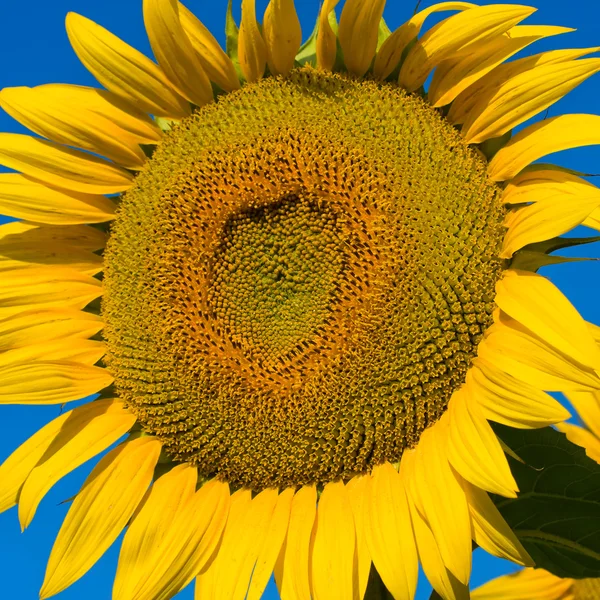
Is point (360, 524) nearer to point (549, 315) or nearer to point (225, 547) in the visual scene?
point (225, 547)

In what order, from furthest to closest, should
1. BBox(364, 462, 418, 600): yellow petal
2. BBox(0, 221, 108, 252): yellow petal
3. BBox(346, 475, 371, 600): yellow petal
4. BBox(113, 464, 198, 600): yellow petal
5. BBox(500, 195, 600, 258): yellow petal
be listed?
BBox(0, 221, 108, 252): yellow petal → BBox(113, 464, 198, 600): yellow petal → BBox(346, 475, 371, 600): yellow petal → BBox(364, 462, 418, 600): yellow petal → BBox(500, 195, 600, 258): yellow petal

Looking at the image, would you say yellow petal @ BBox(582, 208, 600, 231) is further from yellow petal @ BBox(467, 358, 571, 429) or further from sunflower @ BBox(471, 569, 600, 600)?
sunflower @ BBox(471, 569, 600, 600)

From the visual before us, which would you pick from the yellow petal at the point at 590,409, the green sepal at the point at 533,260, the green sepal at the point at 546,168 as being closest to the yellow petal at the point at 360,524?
the green sepal at the point at 533,260

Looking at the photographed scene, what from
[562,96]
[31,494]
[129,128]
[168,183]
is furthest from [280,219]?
[31,494]

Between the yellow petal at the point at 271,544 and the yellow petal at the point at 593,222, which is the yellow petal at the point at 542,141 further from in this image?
the yellow petal at the point at 271,544

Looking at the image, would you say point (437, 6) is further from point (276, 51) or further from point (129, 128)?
point (129, 128)

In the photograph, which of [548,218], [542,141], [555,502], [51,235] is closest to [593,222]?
[548,218]

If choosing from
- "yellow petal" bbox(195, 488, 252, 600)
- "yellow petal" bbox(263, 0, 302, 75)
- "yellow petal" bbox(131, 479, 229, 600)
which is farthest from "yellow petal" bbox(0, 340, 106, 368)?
Answer: "yellow petal" bbox(263, 0, 302, 75)
